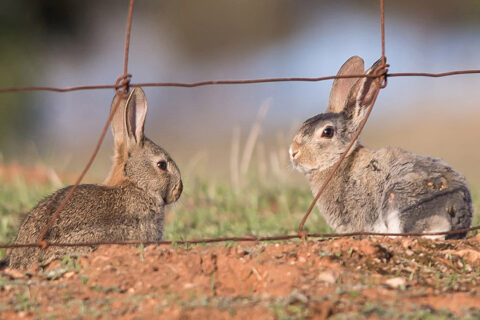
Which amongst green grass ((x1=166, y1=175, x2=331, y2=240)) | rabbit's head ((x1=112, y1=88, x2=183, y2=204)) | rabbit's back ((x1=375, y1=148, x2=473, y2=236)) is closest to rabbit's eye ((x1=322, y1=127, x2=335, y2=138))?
→ rabbit's back ((x1=375, y1=148, x2=473, y2=236))

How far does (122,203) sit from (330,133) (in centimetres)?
165

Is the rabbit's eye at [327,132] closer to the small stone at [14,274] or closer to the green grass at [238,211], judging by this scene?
the green grass at [238,211]

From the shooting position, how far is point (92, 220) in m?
4.12

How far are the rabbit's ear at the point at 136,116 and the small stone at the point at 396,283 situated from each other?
6.95ft

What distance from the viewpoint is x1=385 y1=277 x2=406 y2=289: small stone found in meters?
3.17

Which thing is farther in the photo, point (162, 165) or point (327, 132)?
point (327, 132)

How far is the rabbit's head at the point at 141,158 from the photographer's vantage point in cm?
456

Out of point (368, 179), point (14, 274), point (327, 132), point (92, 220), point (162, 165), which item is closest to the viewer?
point (14, 274)

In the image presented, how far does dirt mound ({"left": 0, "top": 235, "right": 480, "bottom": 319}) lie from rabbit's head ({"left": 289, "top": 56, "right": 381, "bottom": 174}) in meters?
1.11

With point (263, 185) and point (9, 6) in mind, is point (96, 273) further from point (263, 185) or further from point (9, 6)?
point (9, 6)

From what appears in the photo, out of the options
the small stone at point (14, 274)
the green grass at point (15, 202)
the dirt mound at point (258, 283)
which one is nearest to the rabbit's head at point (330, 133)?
the dirt mound at point (258, 283)

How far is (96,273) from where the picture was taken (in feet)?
11.0

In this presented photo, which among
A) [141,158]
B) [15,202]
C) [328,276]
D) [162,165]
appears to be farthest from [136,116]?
[15,202]

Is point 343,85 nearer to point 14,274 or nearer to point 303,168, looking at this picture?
point 303,168
